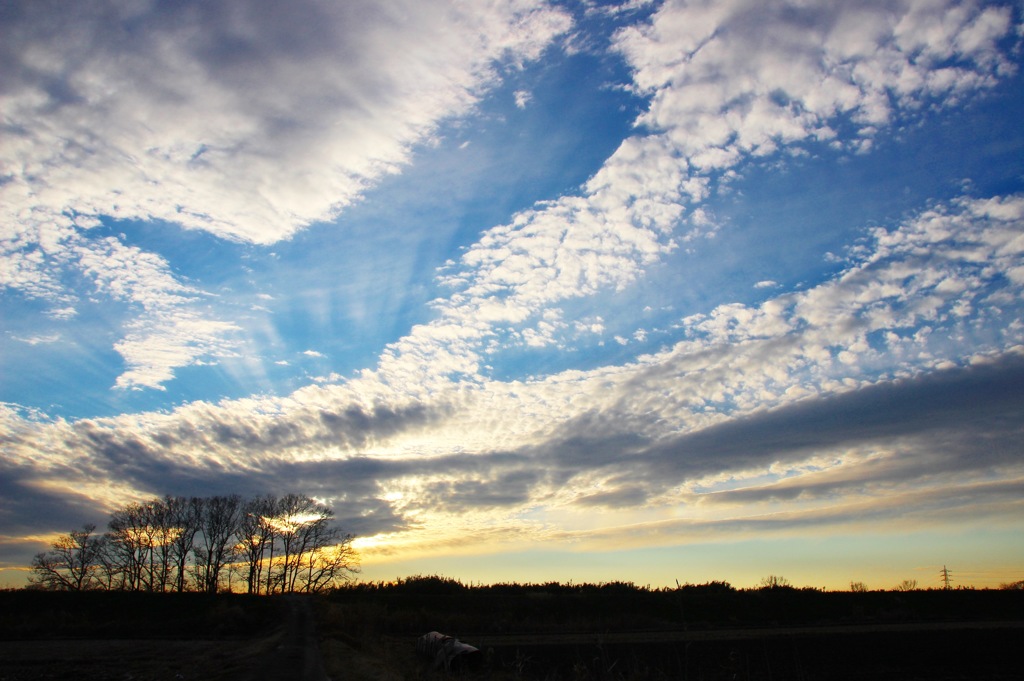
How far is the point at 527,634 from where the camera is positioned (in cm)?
4444

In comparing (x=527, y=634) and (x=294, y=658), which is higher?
(x=294, y=658)

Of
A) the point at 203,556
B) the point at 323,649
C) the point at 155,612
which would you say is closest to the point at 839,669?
the point at 323,649

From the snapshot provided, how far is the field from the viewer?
75.1 feet

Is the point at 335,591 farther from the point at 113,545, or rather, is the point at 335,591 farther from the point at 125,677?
the point at 125,677

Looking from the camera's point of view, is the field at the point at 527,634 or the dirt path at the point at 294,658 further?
the field at the point at 527,634

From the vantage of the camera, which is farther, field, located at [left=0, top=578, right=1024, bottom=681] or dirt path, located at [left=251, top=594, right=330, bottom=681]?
field, located at [left=0, top=578, right=1024, bottom=681]

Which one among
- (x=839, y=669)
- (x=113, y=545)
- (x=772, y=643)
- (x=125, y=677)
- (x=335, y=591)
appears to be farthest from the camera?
(x=113, y=545)

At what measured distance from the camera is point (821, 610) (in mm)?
54656

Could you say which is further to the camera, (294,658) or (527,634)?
(527,634)

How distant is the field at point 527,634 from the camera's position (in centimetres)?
2289

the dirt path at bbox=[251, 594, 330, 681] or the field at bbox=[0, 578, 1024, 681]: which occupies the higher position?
the dirt path at bbox=[251, 594, 330, 681]

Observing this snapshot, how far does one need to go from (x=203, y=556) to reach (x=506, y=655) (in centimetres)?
6813

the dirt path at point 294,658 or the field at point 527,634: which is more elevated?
the dirt path at point 294,658

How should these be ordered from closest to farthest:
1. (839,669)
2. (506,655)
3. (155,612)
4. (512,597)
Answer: (839,669), (506,655), (155,612), (512,597)
